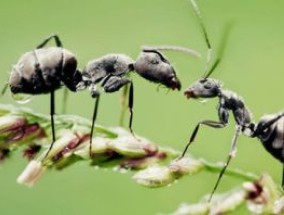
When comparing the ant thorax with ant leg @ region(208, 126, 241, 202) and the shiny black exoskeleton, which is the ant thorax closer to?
ant leg @ region(208, 126, 241, 202)

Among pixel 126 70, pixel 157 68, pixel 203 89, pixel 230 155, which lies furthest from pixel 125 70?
pixel 230 155

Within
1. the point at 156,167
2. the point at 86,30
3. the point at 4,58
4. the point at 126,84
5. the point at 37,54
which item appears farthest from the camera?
the point at 86,30

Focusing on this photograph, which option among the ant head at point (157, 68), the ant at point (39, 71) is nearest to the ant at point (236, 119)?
the ant head at point (157, 68)

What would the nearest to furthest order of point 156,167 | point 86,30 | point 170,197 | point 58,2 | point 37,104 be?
point 156,167 < point 170,197 < point 37,104 < point 86,30 < point 58,2

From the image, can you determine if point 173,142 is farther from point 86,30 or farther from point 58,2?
point 58,2

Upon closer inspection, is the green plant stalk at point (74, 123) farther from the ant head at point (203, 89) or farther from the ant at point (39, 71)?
the ant head at point (203, 89)

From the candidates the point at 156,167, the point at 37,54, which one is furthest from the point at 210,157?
the point at 156,167

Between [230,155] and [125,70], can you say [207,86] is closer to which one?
[125,70]
